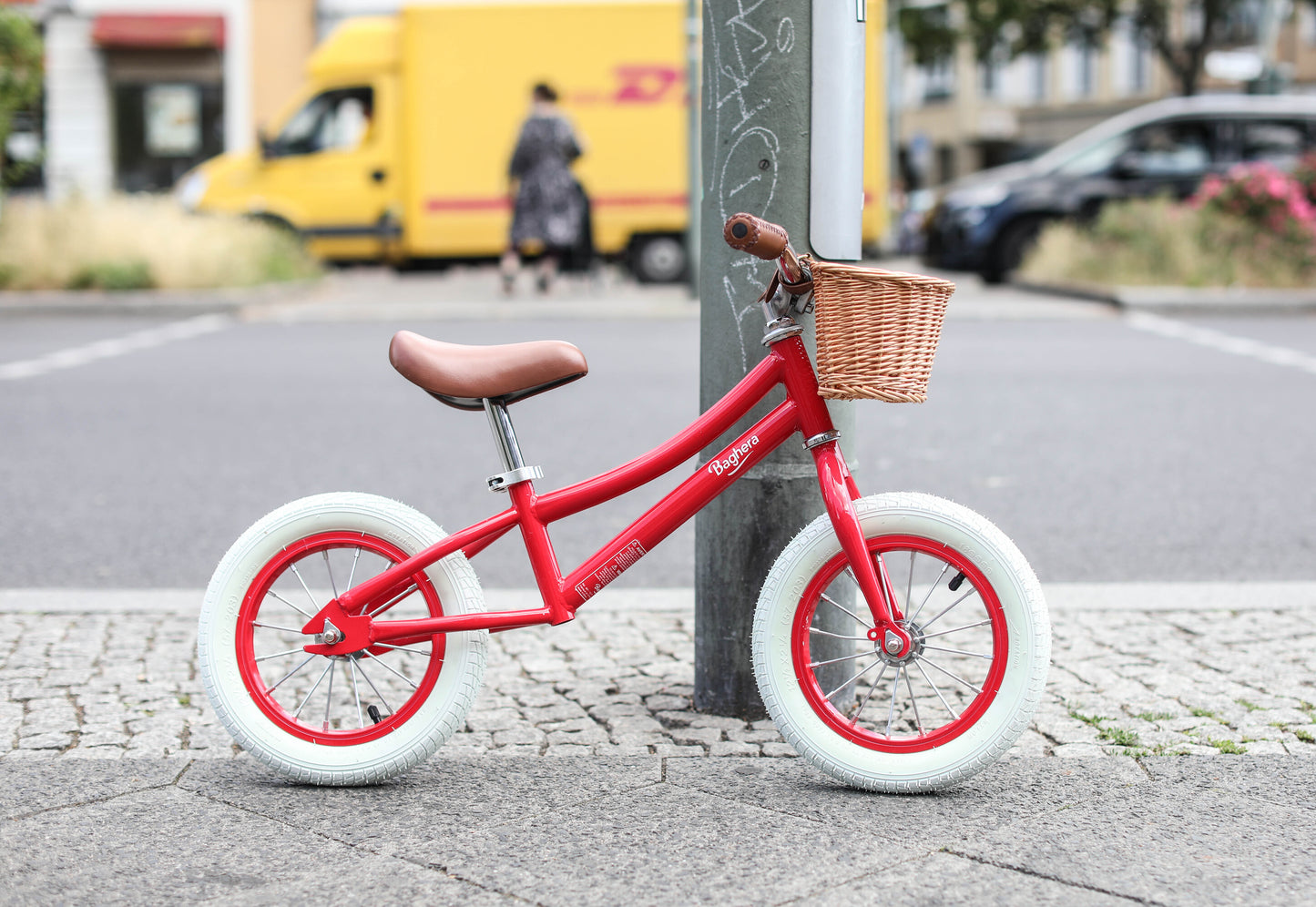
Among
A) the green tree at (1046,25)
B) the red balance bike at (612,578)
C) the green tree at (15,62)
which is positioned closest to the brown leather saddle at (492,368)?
the red balance bike at (612,578)

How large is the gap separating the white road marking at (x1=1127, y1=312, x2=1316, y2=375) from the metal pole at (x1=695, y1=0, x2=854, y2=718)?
7.75 meters

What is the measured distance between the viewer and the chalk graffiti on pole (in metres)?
3.71

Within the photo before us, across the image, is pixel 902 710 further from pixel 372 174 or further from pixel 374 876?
pixel 372 174

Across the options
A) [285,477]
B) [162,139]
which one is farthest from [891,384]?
[162,139]

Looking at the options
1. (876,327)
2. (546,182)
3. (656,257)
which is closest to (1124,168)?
(656,257)

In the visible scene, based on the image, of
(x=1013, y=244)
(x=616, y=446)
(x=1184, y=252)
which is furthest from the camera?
(x=1013, y=244)

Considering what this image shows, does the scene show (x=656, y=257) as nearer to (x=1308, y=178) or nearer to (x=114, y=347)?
(x=1308, y=178)

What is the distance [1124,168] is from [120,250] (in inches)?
410

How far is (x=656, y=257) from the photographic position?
18.7m

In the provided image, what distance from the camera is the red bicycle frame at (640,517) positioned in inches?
134

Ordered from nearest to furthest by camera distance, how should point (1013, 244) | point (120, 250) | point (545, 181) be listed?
point (545, 181), point (120, 250), point (1013, 244)

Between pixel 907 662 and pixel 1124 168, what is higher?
pixel 1124 168

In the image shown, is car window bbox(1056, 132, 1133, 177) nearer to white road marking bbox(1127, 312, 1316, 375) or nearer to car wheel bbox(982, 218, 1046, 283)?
car wheel bbox(982, 218, 1046, 283)

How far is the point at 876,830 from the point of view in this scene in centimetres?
317
